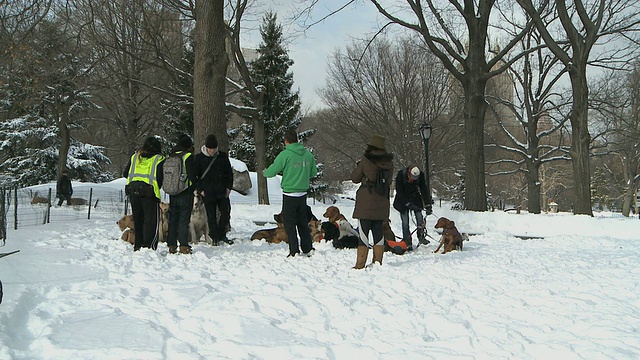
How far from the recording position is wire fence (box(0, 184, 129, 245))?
33.6ft

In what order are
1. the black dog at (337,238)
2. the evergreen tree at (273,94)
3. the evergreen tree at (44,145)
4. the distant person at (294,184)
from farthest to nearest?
the evergreen tree at (273,94) < the evergreen tree at (44,145) < the black dog at (337,238) < the distant person at (294,184)

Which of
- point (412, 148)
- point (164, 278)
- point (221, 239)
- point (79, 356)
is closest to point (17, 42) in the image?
point (221, 239)

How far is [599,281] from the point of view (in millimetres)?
6000

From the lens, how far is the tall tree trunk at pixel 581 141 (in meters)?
16.0

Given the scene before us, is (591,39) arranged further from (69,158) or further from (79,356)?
(69,158)

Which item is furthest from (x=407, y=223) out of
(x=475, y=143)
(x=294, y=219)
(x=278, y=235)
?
(x=475, y=143)

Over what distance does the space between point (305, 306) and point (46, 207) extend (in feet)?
37.3

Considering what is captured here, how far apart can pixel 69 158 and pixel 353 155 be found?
56.4 feet

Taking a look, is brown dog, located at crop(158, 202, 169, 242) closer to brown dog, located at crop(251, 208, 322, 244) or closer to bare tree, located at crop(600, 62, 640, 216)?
brown dog, located at crop(251, 208, 322, 244)

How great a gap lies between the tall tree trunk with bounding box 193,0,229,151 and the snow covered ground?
10.8ft

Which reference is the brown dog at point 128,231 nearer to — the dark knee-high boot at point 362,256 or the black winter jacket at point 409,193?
the dark knee-high boot at point 362,256

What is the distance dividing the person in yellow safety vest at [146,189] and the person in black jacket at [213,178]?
26.3 inches

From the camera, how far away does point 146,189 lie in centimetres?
753

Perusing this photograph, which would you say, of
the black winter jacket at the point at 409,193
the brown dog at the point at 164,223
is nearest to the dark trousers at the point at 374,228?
the black winter jacket at the point at 409,193
